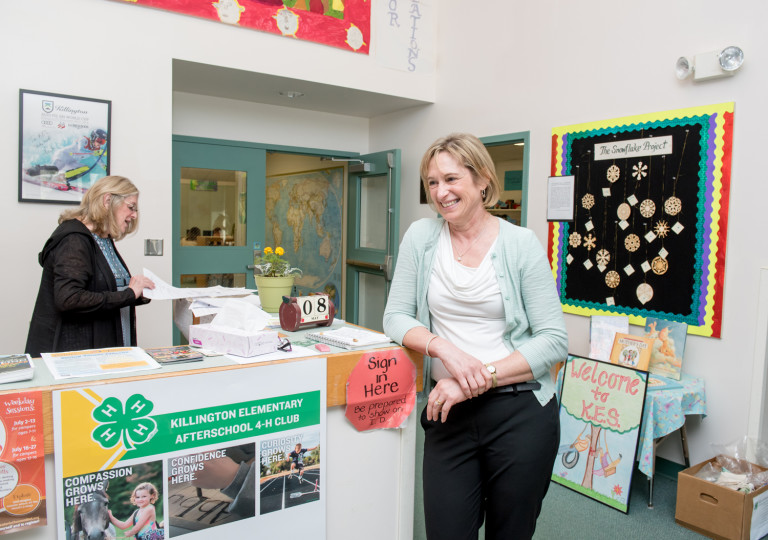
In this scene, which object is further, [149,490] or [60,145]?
[60,145]

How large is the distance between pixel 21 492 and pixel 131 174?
8.81ft

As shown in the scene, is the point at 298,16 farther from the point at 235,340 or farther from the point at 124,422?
the point at 124,422

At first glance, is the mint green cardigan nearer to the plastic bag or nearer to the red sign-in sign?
the red sign-in sign

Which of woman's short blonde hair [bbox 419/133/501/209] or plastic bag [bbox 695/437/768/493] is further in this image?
plastic bag [bbox 695/437/768/493]

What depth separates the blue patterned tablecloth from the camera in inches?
111

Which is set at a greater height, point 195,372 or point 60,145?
point 60,145

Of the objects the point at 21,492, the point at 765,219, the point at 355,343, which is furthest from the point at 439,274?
the point at 765,219

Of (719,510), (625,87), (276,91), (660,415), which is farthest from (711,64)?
(276,91)

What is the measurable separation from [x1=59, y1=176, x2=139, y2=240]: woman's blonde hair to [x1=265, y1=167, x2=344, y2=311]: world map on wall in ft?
11.5

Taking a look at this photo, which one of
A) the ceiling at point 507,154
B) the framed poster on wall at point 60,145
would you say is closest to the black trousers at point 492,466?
the framed poster on wall at point 60,145

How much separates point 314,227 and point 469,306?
4892mm

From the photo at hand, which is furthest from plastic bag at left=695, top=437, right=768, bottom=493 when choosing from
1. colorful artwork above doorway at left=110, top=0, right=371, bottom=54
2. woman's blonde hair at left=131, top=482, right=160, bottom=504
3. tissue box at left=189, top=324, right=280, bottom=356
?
colorful artwork above doorway at left=110, top=0, right=371, bottom=54

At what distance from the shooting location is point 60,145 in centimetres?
330

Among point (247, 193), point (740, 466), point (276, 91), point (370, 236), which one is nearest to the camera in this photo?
point (740, 466)
